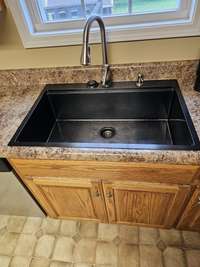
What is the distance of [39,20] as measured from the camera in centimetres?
113

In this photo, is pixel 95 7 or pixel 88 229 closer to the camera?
pixel 95 7

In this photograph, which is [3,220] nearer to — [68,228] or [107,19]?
[68,228]

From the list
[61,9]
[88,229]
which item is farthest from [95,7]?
[88,229]

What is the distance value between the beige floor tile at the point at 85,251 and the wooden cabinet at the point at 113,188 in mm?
237

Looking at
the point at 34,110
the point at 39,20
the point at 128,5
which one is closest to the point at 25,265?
the point at 34,110

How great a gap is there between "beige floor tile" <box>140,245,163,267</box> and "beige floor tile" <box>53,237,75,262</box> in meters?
0.51

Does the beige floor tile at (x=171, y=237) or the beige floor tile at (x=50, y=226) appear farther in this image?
the beige floor tile at (x=50, y=226)

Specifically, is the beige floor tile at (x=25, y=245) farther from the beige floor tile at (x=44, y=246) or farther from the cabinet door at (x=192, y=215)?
the cabinet door at (x=192, y=215)

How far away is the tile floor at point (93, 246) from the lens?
1288mm

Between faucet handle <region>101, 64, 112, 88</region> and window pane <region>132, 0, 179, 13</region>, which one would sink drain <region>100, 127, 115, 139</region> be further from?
window pane <region>132, 0, 179, 13</region>

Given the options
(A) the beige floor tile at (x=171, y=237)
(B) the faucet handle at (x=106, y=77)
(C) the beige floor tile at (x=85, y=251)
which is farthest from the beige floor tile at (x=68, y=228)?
(B) the faucet handle at (x=106, y=77)

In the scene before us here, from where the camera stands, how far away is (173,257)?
1278 mm

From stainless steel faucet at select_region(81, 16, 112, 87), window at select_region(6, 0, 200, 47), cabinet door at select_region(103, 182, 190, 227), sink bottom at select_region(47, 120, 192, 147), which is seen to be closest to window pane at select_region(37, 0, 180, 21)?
window at select_region(6, 0, 200, 47)

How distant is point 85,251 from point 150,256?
46 cm
